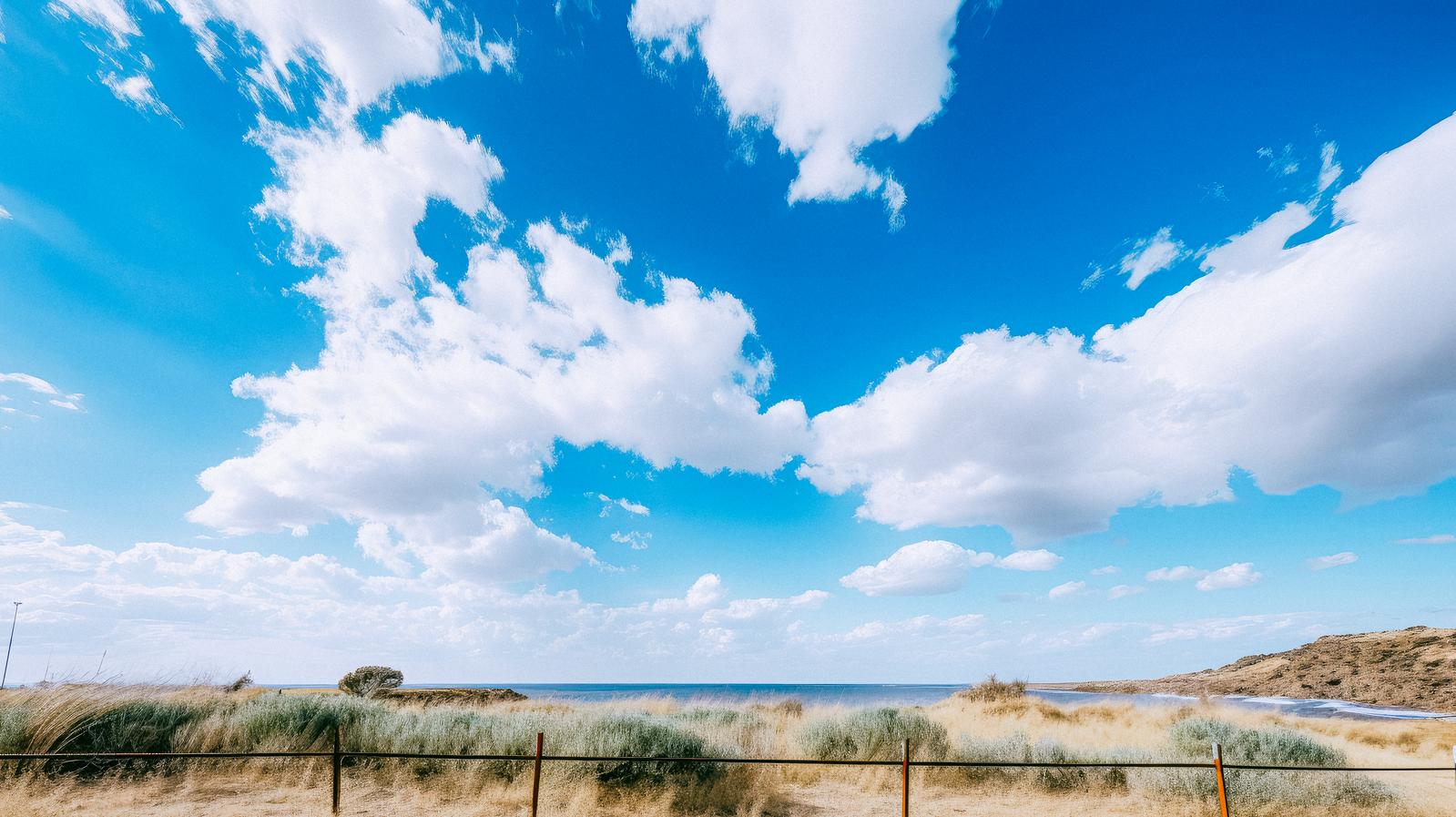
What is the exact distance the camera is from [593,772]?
396 inches

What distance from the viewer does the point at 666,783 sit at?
9938 millimetres

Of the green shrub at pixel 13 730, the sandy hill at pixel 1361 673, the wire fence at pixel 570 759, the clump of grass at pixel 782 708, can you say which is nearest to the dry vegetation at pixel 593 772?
the green shrub at pixel 13 730

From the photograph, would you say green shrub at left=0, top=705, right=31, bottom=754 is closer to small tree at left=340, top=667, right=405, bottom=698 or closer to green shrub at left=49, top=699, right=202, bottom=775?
green shrub at left=49, top=699, right=202, bottom=775

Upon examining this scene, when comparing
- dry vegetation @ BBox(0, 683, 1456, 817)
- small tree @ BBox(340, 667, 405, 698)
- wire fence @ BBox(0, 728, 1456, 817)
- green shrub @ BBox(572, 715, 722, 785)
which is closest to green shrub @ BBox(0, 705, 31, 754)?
dry vegetation @ BBox(0, 683, 1456, 817)

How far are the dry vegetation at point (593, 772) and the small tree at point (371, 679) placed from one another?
1153 centimetres

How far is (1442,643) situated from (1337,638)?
1537 centimetres

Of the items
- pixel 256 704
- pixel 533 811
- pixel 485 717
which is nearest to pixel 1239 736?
pixel 533 811

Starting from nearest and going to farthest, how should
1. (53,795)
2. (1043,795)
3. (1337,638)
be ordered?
(53,795), (1043,795), (1337,638)

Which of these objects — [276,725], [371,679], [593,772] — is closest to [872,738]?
[593,772]

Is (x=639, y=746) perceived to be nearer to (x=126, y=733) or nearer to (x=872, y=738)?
(x=872, y=738)

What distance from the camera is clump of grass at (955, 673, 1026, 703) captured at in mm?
28112

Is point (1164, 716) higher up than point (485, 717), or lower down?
lower down

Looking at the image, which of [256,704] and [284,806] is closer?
[284,806]

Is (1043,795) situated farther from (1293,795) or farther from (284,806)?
(284,806)
